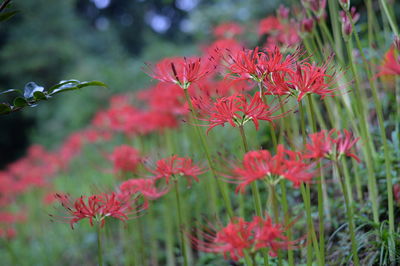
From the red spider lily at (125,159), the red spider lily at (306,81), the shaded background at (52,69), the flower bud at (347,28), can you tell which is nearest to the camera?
the red spider lily at (306,81)

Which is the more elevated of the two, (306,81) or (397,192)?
(306,81)

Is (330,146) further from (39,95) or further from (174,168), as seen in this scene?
(39,95)

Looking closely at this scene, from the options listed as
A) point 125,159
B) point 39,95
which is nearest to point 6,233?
point 125,159

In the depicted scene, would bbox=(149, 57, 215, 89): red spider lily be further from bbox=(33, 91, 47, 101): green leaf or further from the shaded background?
the shaded background

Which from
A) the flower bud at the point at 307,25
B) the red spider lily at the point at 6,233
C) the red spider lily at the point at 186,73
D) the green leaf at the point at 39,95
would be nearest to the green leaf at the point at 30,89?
the green leaf at the point at 39,95

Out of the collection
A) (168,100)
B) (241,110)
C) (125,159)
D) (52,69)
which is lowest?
(241,110)

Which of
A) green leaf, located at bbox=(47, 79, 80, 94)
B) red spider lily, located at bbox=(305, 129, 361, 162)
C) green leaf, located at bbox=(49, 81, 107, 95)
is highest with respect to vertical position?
green leaf, located at bbox=(47, 79, 80, 94)

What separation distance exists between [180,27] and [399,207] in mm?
12426

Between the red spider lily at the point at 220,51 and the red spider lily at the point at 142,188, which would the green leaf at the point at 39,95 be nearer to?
the red spider lily at the point at 142,188

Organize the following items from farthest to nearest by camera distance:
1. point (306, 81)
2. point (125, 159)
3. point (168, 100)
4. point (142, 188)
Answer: point (168, 100) < point (125, 159) < point (142, 188) < point (306, 81)

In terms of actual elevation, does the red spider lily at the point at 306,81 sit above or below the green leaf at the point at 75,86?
below

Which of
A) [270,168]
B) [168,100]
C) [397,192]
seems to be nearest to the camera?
[270,168]

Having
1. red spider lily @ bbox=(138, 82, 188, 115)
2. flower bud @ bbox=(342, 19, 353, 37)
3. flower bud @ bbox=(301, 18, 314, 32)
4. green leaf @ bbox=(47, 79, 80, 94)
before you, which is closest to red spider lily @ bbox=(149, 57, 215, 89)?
green leaf @ bbox=(47, 79, 80, 94)

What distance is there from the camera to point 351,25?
163cm
